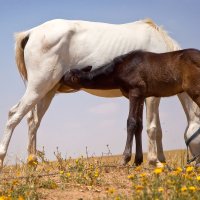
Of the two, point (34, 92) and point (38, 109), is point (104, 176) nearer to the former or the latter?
point (34, 92)

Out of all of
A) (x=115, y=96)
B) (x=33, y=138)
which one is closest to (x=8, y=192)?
(x=33, y=138)

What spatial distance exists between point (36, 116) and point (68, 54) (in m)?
1.46

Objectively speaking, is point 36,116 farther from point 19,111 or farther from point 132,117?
point 132,117

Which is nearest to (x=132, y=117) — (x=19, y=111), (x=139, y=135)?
(x=139, y=135)

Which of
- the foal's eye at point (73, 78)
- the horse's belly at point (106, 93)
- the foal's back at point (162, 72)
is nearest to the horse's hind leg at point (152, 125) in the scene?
the horse's belly at point (106, 93)

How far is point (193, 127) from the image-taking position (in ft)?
26.1

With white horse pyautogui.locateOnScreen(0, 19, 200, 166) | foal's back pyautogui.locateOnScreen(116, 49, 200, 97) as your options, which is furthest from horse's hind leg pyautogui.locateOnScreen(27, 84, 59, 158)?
foal's back pyautogui.locateOnScreen(116, 49, 200, 97)

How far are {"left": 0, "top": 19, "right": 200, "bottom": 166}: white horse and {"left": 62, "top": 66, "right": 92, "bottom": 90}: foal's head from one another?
0.09 meters

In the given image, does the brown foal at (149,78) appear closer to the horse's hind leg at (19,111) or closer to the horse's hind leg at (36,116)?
the horse's hind leg at (19,111)

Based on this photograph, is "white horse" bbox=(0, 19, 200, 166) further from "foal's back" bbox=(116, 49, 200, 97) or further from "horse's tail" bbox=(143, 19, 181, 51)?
"foal's back" bbox=(116, 49, 200, 97)

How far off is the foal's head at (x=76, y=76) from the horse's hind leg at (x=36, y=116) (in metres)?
0.59

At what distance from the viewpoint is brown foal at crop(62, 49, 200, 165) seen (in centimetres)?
719

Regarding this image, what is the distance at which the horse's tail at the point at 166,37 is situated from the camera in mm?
9062

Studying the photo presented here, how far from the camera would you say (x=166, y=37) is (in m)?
9.13
